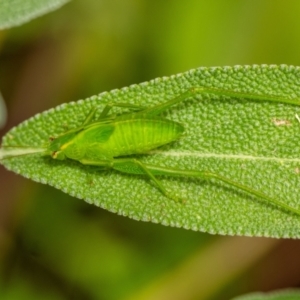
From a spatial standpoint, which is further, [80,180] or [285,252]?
[285,252]

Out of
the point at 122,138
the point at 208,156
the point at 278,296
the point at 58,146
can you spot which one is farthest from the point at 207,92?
the point at 278,296

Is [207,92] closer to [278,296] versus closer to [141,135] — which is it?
[141,135]

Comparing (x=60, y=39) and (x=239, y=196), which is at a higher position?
(x=60, y=39)

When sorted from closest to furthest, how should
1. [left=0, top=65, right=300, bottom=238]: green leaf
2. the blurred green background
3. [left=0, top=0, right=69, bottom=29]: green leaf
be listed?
[left=0, top=0, right=69, bottom=29]: green leaf
[left=0, top=65, right=300, bottom=238]: green leaf
the blurred green background

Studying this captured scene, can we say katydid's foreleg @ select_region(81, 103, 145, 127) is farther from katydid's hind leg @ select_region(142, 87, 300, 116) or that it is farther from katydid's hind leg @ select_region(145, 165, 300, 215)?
katydid's hind leg @ select_region(145, 165, 300, 215)

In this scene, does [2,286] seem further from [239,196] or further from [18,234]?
[239,196]

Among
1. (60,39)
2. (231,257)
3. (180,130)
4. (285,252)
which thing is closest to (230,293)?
(231,257)

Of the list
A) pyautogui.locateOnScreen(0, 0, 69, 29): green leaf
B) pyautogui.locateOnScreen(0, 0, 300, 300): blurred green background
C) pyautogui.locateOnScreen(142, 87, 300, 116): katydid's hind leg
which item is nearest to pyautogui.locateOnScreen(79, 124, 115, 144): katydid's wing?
pyautogui.locateOnScreen(142, 87, 300, 116): katydid's hind leg
